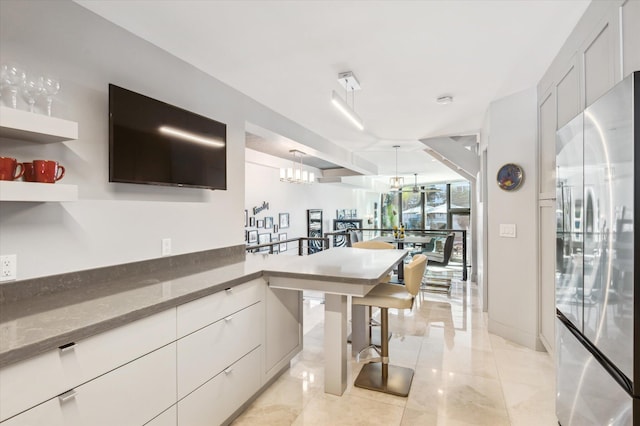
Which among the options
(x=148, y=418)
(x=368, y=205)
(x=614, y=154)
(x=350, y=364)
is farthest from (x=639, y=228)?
(x=368, y=205)

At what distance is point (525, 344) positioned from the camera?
309 centimetres

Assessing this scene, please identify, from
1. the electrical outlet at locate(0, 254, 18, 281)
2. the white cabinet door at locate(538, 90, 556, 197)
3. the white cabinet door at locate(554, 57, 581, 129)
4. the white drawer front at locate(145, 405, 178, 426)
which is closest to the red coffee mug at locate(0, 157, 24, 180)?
the electrical outlet at locate(0, 254, 18, 281)

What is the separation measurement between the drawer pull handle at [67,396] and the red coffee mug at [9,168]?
0.90 m

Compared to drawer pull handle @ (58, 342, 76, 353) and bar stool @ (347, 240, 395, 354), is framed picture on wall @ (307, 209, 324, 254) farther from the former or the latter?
drawer pull handle @ (58, 342, 76, 353)

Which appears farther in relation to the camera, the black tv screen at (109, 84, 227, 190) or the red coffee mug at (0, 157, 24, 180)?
the black tv screen at (109, 84, 227, 190)

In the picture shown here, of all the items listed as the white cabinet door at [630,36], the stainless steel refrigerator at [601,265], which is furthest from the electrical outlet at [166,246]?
the white cabinet door at [630,36]

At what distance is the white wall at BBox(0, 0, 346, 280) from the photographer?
5.05 ft

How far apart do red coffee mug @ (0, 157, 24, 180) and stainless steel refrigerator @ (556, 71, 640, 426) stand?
2.34 m

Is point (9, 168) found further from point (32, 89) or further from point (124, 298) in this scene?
point (124, 298)

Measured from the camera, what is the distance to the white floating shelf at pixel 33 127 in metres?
1.31

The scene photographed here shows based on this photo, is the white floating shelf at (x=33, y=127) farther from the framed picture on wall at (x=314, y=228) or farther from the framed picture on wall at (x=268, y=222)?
the framed picture on wall at (x=314, y=228)

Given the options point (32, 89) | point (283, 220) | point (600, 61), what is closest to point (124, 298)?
point (32, 89)

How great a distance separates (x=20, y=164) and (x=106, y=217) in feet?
1.75

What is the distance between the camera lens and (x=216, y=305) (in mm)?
1850
